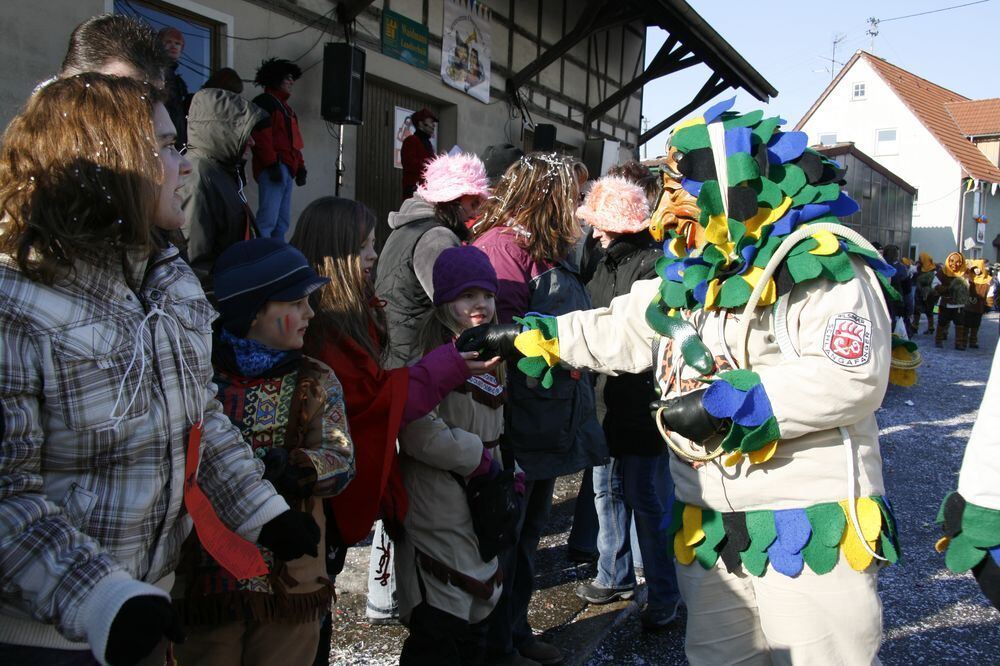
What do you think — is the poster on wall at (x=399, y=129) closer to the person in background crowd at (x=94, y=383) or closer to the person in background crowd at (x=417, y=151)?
the person in background crowd at (x=417, y=151)

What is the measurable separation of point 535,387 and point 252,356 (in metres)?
1.29

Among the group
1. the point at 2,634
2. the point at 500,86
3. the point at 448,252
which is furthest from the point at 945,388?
the point at 2,634

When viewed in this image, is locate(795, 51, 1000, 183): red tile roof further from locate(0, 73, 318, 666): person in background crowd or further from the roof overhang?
locate(0, 73, 318, 666): person in background crowd

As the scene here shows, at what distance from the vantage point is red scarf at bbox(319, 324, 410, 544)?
7.35 feet

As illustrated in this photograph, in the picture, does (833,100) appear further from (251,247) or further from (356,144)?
(251,247)

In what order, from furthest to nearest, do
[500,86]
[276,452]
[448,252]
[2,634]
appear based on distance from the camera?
[500,86] < [448,252] < [276,452] < [2,634]

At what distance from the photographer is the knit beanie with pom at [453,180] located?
134 inches

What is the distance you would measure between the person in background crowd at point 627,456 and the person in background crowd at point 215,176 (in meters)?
1.65

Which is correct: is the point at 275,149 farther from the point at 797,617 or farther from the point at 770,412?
the point at 797,617

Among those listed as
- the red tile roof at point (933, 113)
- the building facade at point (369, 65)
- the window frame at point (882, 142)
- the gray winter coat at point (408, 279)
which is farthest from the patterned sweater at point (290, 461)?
the window frame at point (882, 142)

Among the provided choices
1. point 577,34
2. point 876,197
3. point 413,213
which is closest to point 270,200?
point 413,213

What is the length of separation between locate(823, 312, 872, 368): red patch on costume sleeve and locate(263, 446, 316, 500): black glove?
129 centimetres

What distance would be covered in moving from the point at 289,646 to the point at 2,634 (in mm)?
748

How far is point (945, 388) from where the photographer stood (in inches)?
409
